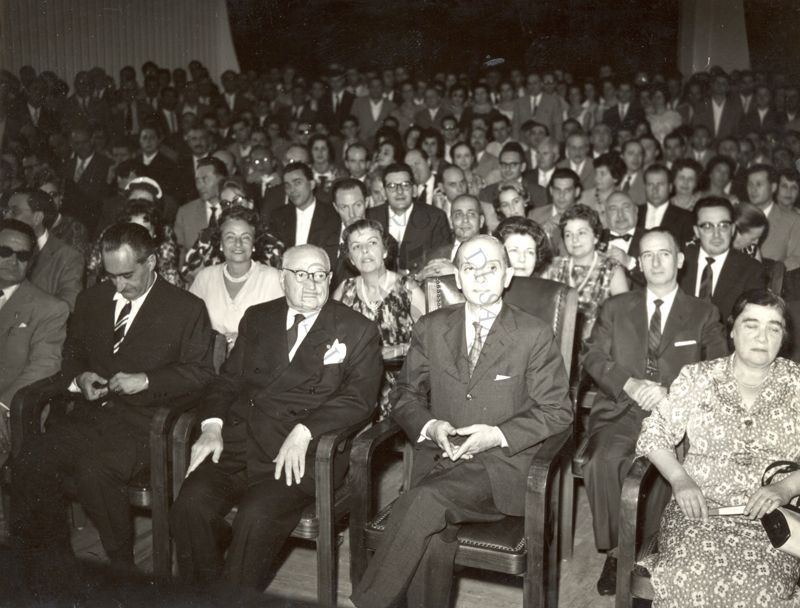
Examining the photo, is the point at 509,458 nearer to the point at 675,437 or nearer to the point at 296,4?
the point at 675,437

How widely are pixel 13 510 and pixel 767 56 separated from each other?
9.65m

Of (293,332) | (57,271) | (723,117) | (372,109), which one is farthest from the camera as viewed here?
(372,109)

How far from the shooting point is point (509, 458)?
9.01ft

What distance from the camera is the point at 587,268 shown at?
4.28m

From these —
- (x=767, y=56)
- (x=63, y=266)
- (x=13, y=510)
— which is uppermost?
(x=767, y=56)

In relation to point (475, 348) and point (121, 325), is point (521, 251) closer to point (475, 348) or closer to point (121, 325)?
point (475, 348)

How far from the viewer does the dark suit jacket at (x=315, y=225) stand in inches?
224

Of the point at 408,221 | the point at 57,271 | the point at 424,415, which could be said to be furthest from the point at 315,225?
the point at 424,415

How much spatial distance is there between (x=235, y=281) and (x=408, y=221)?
66.8 inches

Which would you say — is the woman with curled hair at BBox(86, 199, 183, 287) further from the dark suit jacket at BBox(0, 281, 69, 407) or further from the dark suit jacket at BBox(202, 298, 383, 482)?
the dark suit jacket at BBox(202, 298, 383, 482)

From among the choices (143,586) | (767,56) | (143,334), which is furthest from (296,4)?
(143,586)

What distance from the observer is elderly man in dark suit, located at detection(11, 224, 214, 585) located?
3143 millimetres

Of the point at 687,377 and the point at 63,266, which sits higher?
the point at 63,266

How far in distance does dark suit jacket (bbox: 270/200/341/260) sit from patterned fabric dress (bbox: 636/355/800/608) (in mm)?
3283
